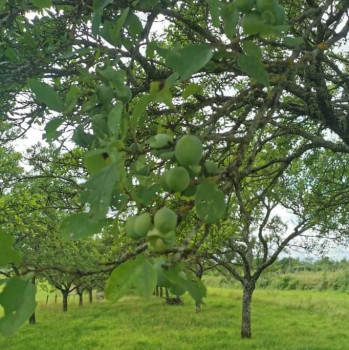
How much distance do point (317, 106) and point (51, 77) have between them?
2867mm

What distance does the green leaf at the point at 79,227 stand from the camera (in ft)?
3.44

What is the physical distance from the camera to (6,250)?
918 mm

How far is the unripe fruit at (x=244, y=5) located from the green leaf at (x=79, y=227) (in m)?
0.64

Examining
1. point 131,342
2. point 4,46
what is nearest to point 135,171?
point 4,46

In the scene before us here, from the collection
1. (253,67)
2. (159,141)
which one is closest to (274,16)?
(253,67)

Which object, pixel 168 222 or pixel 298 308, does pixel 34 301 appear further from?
pixel 298 308

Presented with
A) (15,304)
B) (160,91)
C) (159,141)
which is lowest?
(15,304)

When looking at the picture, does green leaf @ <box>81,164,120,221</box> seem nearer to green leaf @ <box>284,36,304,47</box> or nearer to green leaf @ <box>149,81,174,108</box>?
green leaf @ <box>149,81,174,108</box>

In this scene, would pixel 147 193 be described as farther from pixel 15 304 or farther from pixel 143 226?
pixel 15 304

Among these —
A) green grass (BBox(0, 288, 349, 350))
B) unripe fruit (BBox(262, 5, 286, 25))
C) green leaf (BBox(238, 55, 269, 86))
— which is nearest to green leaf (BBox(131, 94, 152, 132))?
green leaf (BBox(238, 55, 269, 86))

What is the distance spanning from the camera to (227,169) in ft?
3.77

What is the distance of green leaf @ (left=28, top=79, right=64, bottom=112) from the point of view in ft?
4.06

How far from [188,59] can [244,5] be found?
281mm

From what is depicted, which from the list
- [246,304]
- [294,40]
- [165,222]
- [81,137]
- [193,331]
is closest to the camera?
[165,222]
